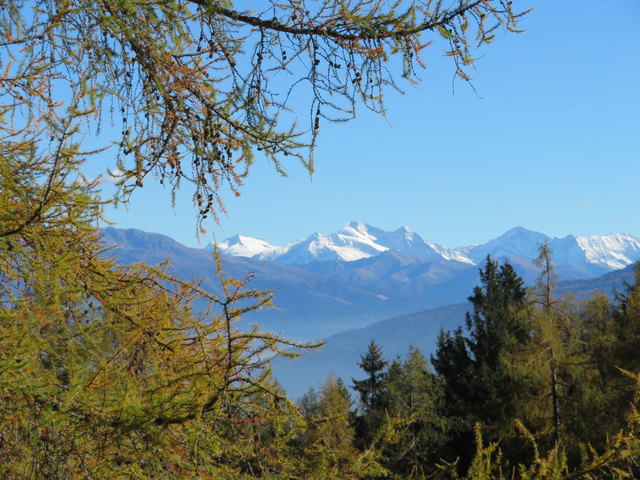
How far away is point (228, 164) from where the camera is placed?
3.84m

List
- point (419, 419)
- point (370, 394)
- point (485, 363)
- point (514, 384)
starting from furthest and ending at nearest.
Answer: point (370, 394)
point (419, 419)
point (485, 363)
point (514, 384)

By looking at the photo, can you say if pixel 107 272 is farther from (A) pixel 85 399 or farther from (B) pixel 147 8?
(B) pixel 147 8

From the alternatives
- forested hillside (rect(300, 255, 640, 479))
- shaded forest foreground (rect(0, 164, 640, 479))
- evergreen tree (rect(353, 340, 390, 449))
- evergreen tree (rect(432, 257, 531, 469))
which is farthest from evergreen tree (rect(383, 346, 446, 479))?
shaded forest foreground (rect(0, 164, 640, 479))

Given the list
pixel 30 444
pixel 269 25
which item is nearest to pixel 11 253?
pixel 30 444

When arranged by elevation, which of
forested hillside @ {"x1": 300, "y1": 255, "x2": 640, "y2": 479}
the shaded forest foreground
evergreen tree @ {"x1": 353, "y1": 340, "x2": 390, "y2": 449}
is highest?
the shaded forest foreground

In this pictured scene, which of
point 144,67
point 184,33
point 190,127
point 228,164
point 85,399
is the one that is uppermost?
point 184,33

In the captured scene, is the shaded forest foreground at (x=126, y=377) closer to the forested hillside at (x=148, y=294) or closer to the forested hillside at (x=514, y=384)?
the forested hillside at (x=148, y=294)

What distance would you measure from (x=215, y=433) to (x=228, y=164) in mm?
1702

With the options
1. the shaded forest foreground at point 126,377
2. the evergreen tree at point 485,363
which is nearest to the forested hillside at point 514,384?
the evergreen tree at point 485,363

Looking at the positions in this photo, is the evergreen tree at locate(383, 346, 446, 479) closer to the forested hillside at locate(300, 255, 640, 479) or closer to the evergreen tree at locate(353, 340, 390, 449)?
the forested hillside at locate(300, 255, 640, 479)

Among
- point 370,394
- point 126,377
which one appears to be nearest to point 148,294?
point 126,377

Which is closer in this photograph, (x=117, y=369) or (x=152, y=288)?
(x=117, y=369)

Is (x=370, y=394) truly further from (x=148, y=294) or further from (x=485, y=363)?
(x=148, y=294)

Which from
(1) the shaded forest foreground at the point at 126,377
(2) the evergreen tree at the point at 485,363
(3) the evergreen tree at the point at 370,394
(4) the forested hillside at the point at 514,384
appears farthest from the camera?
(3) the evergreen tree at the point at 370,394
